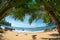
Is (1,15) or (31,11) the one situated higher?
(31,11)

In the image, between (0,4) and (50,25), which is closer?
(0,4)

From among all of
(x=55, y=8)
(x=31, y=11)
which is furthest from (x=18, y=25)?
(x=55, y=8)

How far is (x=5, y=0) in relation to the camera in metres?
4.64

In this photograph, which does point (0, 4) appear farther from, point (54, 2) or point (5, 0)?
point (54, 2)

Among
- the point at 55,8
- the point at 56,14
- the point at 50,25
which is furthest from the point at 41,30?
the point at 55,8

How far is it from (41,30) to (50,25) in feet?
1.74

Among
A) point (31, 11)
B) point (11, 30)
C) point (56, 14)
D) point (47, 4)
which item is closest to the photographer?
point (47, 4)

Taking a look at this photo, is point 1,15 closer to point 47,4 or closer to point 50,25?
point 47,4

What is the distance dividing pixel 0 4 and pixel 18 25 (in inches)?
196

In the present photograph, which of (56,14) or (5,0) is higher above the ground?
(5,0)

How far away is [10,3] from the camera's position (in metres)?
4.51

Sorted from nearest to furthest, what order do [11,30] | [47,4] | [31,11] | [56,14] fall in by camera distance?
[47,4]
[56,14]
[31,11]
[11,30]

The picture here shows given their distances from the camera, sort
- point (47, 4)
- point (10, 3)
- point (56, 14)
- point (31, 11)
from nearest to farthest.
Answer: point (10, 3) → point (47, 4) → point (56, 14) → point (31, 11)

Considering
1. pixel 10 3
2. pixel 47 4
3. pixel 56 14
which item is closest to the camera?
pixel 10 3
